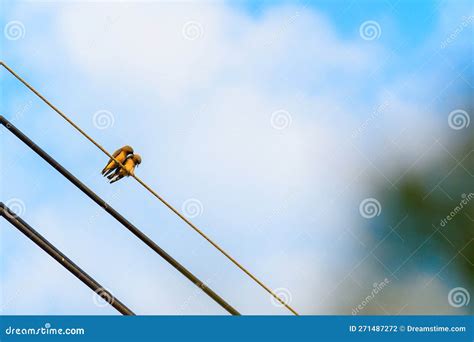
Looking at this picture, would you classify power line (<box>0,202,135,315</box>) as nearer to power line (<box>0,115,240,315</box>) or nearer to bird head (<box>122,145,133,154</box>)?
power line (<box>0,115,240,315</box>)

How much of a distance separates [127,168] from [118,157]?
336 millimetres

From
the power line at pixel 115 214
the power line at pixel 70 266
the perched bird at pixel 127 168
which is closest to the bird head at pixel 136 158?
the perched bird at pixel 127 168

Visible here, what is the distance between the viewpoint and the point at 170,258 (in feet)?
25.2

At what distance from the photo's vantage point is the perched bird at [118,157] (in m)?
Answer: 10.4

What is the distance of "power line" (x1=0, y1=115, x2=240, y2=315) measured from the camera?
7.54m

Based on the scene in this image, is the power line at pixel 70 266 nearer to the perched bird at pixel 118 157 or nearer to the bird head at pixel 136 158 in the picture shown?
the perched bird at pixel 118 157

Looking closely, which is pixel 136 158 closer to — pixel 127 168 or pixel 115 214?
pixel 127 168

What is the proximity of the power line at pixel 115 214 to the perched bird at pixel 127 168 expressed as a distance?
1.67 m

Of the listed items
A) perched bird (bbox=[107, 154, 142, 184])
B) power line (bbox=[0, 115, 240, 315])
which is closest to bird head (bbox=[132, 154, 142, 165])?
perched bird (bbox=[107, 154, 142, 184])

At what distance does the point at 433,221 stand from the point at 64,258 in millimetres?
8195

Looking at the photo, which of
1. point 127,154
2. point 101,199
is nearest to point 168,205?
point 101,199

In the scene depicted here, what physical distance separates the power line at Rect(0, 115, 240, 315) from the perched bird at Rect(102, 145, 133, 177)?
1.66 m

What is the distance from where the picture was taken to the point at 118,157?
415 inches
